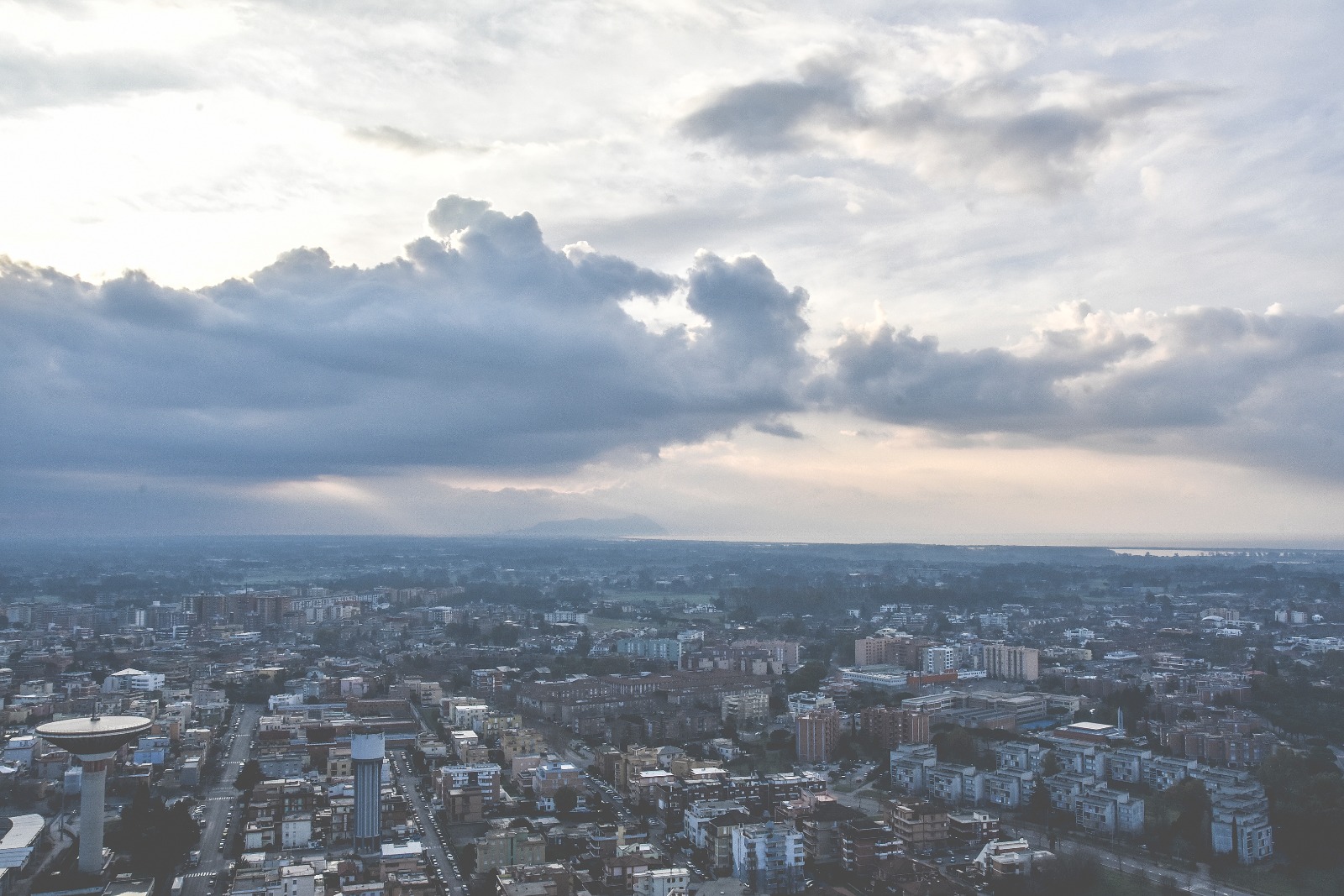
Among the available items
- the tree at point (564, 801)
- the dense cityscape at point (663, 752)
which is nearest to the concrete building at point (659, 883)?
the dense cityscape at point (663, 752)

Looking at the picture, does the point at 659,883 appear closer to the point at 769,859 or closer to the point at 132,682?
→ the point at 769,859

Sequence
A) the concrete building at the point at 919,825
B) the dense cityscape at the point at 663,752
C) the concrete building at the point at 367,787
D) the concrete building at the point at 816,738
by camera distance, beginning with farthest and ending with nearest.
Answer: the concrete building at the point at 816,738
the concrete building at the point at 367,787
the concrete building at the point at 919,825
the dense cityscape at the point at 663,752

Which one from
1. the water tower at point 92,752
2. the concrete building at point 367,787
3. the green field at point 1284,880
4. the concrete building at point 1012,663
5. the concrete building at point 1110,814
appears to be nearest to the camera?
the green field at point 1284,880

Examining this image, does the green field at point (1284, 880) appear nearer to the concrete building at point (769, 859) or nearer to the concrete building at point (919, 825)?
the concrete building at point (919, 825)

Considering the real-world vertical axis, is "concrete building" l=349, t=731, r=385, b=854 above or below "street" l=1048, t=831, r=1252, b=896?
above

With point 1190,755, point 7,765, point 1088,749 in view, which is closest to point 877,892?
point 1088,749

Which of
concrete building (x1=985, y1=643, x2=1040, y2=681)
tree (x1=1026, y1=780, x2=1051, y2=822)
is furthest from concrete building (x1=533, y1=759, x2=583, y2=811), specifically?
concrete building (x1=985, y1=643, x2=1040, y2=681)

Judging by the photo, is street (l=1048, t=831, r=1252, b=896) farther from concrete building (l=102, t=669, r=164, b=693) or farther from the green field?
concrete building (l=102, t=669, r=164, b=693)
